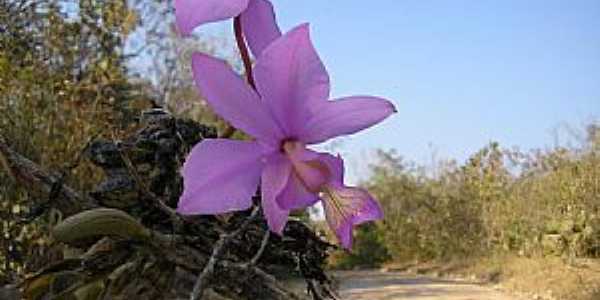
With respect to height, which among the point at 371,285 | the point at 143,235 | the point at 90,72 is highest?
the point at 90,72

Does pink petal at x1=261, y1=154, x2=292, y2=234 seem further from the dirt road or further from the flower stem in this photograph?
the dirt road

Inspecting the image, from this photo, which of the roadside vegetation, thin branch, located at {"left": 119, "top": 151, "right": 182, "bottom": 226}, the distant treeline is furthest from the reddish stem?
the distant treeline

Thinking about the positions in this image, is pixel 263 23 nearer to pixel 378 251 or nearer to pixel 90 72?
pixel 90 72

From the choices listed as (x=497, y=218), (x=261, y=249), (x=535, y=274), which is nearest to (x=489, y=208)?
(x=497, y=218)

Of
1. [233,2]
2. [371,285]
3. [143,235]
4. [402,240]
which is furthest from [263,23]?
[402,240]

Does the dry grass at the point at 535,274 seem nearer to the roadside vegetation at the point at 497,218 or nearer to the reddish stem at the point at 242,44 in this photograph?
the roadside vegetation at the point at 497,218

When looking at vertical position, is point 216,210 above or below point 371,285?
above

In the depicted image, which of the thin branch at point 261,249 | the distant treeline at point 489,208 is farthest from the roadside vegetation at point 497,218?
the thin branch at point 261,249
